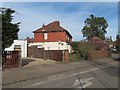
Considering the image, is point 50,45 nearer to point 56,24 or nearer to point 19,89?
point 56,24

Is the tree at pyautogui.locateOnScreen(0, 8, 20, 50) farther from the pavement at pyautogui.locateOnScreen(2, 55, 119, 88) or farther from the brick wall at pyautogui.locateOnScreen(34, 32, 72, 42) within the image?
the brick wall at pyautogui.locateOnScreen(34, 32, 72, 42)

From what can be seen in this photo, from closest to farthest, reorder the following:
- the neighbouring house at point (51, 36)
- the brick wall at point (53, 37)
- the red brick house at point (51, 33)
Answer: the neighbouring house at point (51, 36)
the brick wall at point (53, 37)
the red brick house at point (51, 33)

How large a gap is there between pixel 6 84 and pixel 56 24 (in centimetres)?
5057

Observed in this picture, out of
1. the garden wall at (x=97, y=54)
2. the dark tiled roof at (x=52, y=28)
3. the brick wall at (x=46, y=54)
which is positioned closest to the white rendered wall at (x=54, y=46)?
the dark tiled roof at (x=52, y=28)

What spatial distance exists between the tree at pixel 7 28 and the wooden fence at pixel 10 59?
37.8 inches

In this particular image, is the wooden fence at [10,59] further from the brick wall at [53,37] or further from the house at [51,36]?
the brick wall at [53,37]

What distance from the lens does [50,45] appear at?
60312 mm

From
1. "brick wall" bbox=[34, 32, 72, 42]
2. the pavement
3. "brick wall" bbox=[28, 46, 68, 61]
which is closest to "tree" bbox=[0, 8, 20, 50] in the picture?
the pavement

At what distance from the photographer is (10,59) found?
23.7 metres

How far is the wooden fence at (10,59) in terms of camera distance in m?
23.0

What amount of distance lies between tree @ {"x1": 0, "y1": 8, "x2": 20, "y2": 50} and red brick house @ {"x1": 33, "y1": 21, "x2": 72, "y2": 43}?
124ft

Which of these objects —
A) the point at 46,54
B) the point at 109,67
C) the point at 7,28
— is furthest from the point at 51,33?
the point at 7,28

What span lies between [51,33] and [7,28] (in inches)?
1566

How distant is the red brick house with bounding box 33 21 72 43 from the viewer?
61122mm
